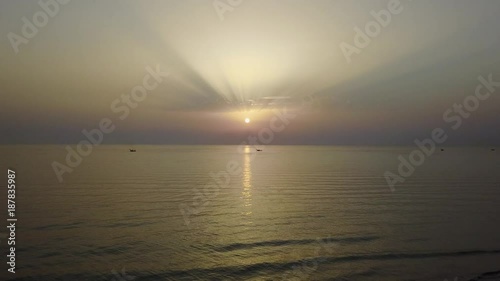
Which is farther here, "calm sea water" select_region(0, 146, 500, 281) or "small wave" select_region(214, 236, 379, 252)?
"small wave" select_region(214, 236, 379, 252)

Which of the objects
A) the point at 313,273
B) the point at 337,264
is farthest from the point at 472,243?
the point at 313,273

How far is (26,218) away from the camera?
2852 cm

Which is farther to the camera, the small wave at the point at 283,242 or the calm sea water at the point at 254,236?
the small wave at the point at 283,242

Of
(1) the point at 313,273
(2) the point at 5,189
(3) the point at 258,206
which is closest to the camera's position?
(1) the point at 313,273

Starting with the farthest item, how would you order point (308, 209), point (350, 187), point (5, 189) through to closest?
point (350, 187) → point (5, 189) → point (308, 209)

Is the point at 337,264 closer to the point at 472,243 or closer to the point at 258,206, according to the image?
the point at 472,243

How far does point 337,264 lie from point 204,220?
536 inches

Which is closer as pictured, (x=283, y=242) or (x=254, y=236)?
(x=283, y=242)

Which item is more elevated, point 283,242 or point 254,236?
point 254,236

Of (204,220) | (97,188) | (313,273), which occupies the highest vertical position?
(97,188)

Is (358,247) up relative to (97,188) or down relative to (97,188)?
down

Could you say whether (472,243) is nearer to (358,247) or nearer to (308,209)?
(358,247)

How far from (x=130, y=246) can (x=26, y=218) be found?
12.8m

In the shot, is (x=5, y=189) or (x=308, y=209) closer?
(x=308, y=209)
